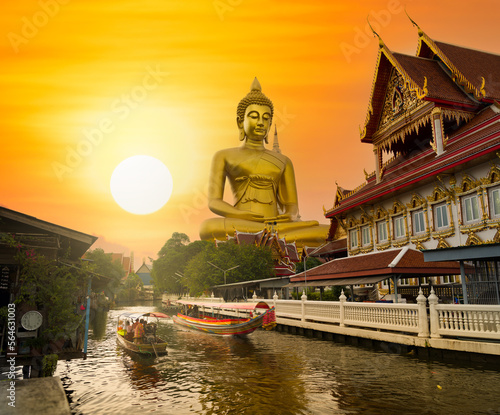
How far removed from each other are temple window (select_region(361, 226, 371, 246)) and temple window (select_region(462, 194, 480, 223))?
798 centimetres

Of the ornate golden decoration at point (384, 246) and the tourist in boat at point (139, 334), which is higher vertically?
the ornate golden decoration at point (384, 246)

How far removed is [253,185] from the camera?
172 feet

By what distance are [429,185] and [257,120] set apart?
107 ft

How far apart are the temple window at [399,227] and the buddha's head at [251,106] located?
1215 inches

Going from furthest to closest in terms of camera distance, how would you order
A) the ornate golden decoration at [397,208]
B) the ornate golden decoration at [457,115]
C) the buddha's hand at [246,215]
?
the buddha's hand at [246,215]
the ornate golden decoration at [397,208]
the ornate golden decoration at [457,115]

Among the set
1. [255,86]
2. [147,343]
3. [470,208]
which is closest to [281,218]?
[255,86]

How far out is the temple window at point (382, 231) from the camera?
2551cm

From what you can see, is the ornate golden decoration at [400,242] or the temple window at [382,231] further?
the temple window at [382,231]

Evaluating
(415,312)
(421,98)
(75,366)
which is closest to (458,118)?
(421,98)

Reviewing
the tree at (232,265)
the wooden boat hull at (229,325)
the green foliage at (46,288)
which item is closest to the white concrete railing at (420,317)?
the wooden boat hull at (229,325)

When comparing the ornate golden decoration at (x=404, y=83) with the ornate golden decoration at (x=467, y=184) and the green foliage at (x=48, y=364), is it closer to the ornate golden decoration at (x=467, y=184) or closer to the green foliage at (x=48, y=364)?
the ornate golden decoration at (x=467, y=184)

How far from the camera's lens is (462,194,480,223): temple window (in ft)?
62.3

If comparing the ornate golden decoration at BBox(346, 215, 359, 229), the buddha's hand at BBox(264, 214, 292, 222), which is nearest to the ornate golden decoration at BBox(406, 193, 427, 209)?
the ornate golden decoration at BBox(346, 215, 359, 229)

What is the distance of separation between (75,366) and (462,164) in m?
17.6
